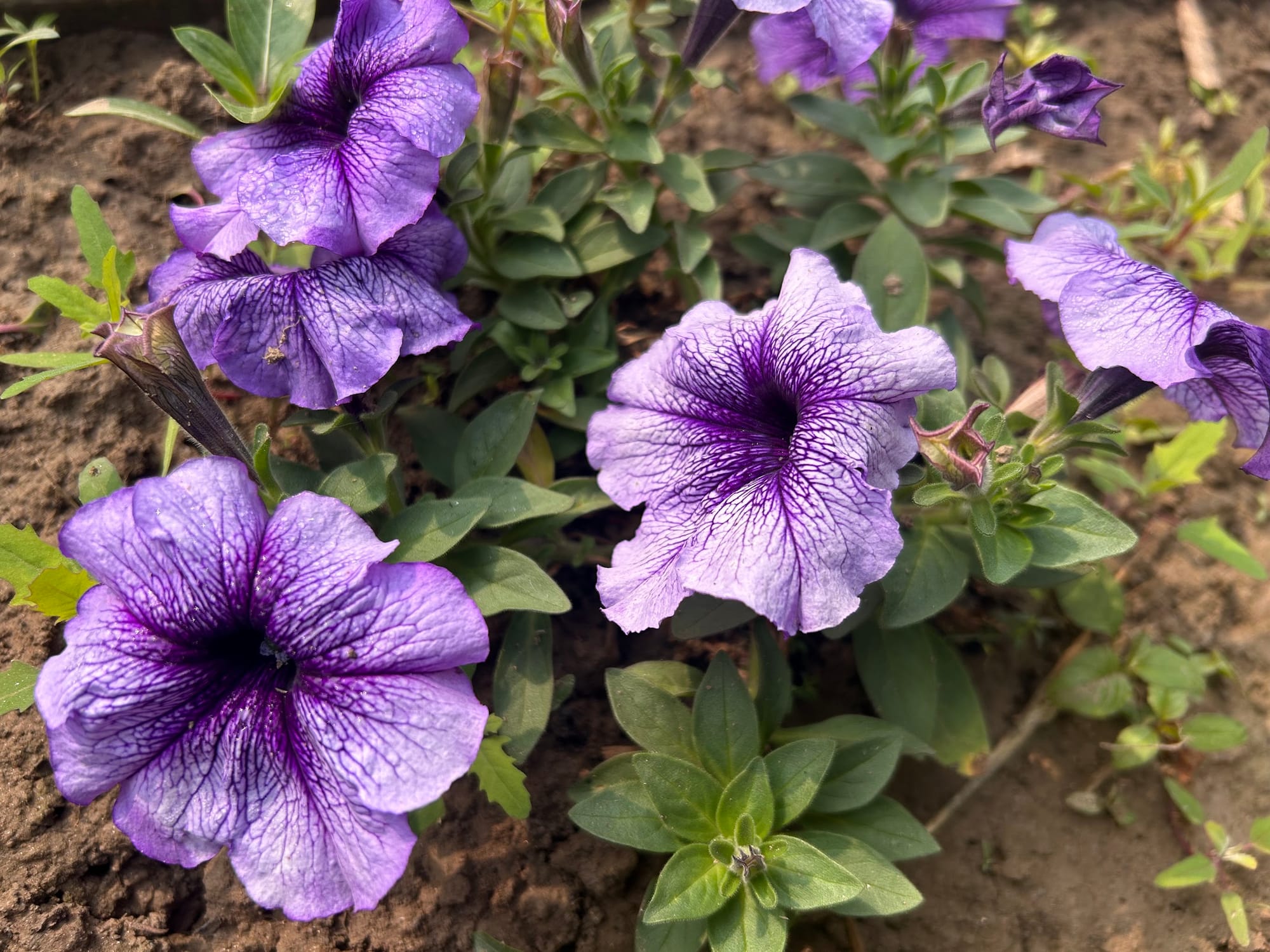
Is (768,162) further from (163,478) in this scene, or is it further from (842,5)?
(163,478)

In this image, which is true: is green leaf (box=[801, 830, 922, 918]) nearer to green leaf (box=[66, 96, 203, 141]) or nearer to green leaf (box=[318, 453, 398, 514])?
green leaf (box=[318, 453, 398, 514])

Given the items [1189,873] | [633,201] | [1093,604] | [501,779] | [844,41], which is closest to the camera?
[501,779]

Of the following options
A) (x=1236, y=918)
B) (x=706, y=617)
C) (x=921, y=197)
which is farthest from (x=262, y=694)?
(x=1236, y=918)

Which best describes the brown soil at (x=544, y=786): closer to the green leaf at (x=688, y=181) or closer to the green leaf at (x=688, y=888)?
the green leaf at (x=688, y=888)

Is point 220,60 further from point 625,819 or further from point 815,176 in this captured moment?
point 625,819

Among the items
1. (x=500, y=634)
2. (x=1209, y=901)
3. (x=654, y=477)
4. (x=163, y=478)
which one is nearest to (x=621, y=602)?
(x=654, y=477)
